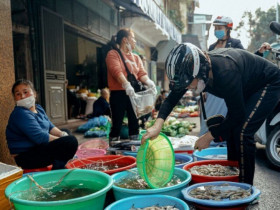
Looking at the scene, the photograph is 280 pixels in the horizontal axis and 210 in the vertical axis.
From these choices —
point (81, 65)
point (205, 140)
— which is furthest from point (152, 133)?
point (81, 65)

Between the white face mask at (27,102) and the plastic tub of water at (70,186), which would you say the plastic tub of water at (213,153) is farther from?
the white face mask at (27,102)

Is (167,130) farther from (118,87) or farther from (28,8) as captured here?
(28,8)

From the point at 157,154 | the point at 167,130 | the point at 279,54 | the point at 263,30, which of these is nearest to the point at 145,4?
the point at 167,130

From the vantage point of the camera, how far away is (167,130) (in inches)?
238

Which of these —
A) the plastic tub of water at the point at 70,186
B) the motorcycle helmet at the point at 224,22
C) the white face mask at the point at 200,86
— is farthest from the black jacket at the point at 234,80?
the motorcycle helmet at the point at 224,22

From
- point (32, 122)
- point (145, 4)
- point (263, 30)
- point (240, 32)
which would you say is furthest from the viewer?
point (240, 32)

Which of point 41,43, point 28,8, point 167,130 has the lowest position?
point 167,130

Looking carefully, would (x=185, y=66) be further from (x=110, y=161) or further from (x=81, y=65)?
(x=81, y=65)

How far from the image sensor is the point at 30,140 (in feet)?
9.46

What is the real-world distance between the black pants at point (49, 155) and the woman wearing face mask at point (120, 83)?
1.18 metres

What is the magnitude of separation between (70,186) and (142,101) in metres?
2.10

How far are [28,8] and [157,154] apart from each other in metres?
5.38

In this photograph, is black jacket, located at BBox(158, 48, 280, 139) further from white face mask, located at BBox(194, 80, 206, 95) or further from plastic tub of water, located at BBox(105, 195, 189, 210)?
plastic tub of water, located at BBox(105, 195, 189, 210)

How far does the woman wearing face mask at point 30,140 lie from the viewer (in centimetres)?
279
